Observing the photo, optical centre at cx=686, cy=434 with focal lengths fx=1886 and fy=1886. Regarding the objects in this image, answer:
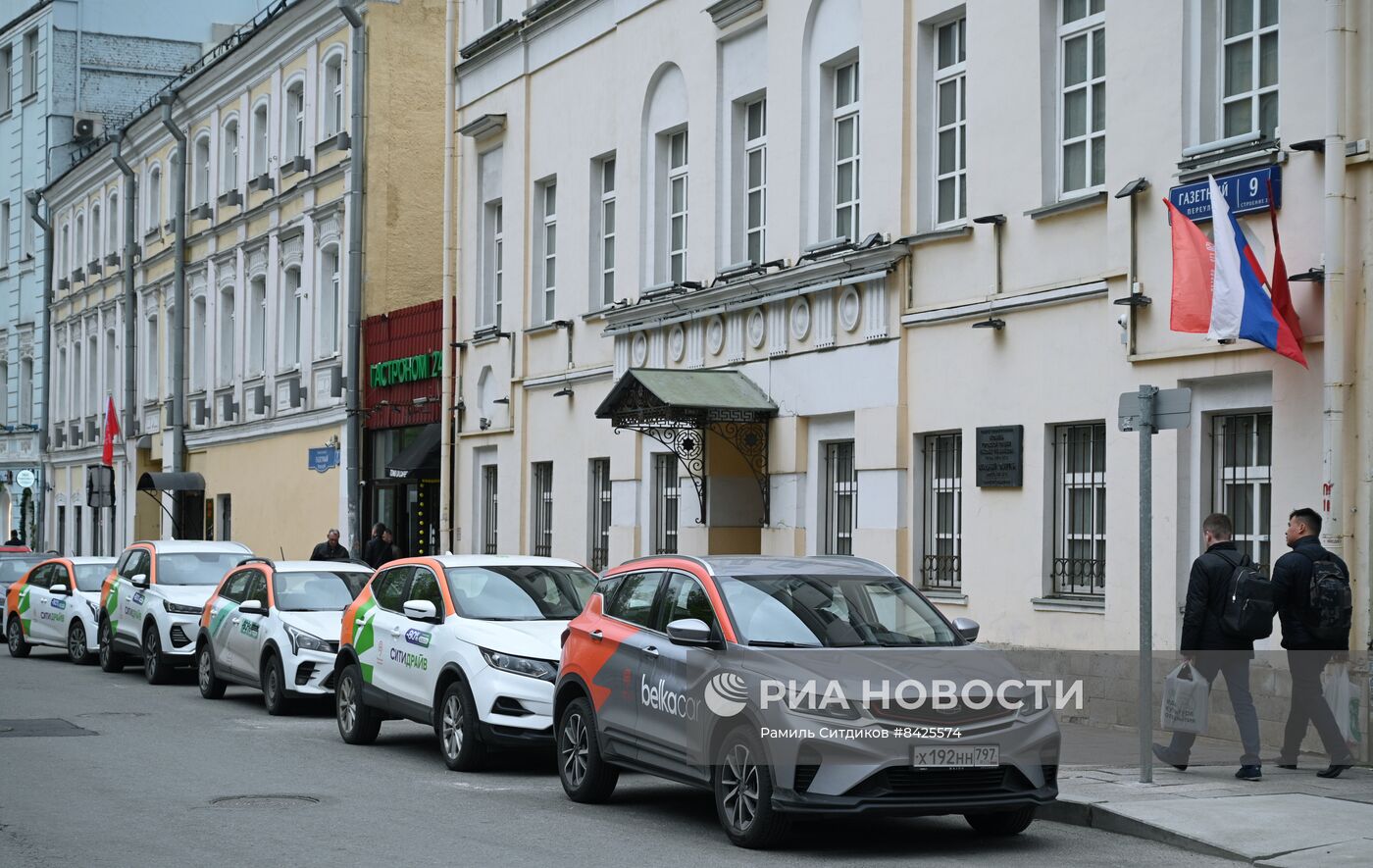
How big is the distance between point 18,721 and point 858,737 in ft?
33.8

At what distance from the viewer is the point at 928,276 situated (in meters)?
18.1

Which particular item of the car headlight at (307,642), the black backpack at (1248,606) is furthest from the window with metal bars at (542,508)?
the black backpack at (1248,606)

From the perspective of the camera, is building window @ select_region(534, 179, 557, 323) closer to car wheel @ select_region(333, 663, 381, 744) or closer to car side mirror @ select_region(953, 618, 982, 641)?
car wheel @ select_region(333, 663, 381, 744)

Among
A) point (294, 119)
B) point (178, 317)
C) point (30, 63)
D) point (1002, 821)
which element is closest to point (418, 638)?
point (1002, 821)

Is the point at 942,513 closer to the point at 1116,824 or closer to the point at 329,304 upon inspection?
the point at 1116,824

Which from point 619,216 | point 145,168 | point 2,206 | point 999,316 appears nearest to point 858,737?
point 999,316

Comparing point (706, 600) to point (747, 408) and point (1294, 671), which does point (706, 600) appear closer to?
point (1294, 671)

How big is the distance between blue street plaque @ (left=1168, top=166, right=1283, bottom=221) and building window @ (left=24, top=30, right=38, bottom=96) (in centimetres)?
4612

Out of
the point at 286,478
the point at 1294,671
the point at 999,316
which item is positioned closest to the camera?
the point at 1294,671

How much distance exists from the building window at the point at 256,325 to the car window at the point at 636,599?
91.1 ft

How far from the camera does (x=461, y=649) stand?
45.3 feet

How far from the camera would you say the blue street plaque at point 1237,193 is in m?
13.7

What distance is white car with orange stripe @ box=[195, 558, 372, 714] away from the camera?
18094 millimetres

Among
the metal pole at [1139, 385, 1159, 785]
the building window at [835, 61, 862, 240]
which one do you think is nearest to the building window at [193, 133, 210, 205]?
the building window at [835, 61, 862, 240]
